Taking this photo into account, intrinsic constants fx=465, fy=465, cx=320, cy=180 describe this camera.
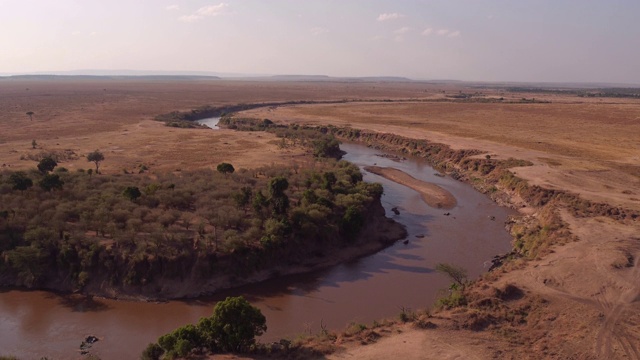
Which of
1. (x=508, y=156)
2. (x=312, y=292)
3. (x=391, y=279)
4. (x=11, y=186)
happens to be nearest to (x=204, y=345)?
(x=312, y=292)

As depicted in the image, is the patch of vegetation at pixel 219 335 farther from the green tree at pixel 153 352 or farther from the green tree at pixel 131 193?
the green tree at pixel 131 193

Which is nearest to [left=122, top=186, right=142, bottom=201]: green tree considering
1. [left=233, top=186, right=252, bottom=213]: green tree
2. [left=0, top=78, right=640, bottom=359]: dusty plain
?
[left=233, top=186, right=252, bottom=213]: green tree

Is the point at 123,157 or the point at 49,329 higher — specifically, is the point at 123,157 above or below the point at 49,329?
above

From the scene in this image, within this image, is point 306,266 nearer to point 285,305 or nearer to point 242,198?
point 285,305

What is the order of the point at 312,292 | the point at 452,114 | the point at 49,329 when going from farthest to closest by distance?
the point at 452,114 → the point at 312,292 → the point at 49,329

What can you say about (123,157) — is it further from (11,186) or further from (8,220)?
(8,220)

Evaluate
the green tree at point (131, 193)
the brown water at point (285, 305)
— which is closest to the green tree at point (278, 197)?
the brown water at point (285, 305)

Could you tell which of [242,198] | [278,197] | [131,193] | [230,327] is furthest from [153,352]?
[131,193]
